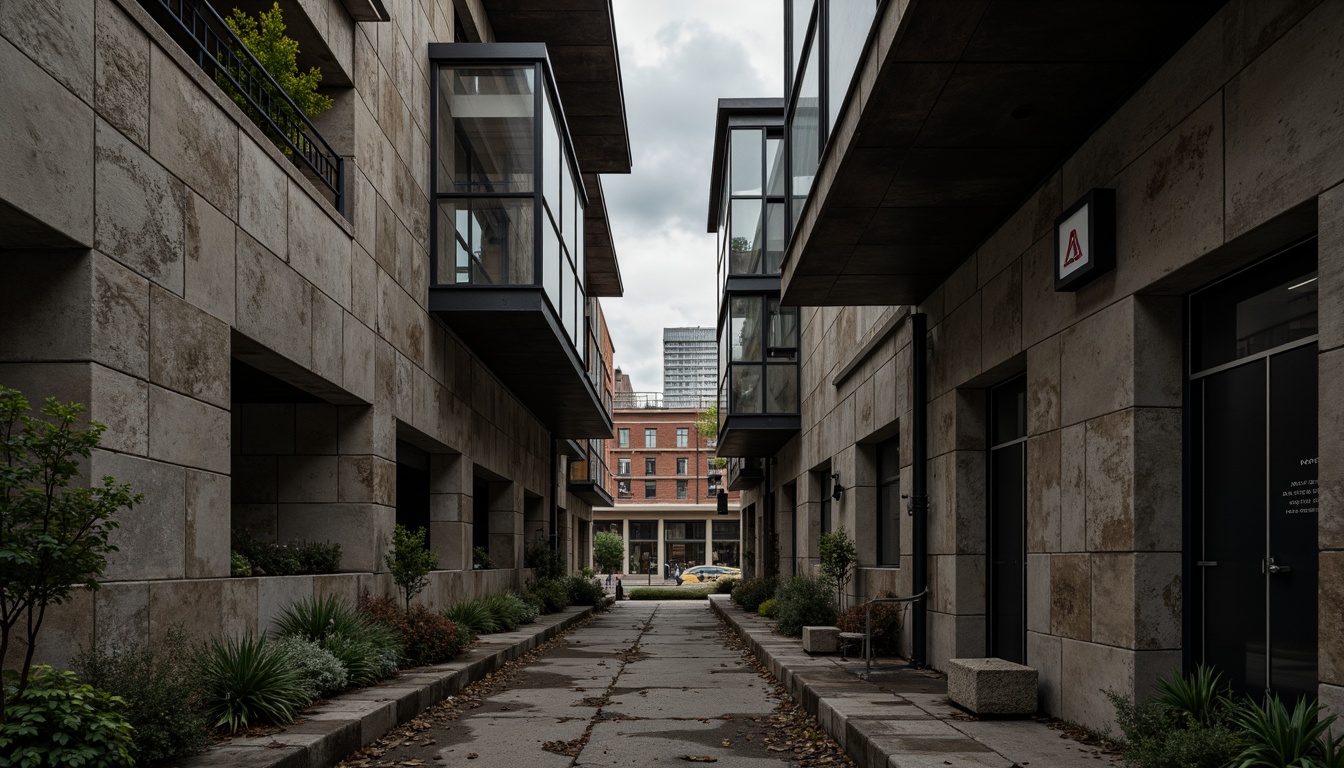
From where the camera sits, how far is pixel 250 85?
10.6 m

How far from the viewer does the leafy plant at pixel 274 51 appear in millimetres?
10656

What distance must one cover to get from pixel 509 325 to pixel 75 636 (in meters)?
10.6

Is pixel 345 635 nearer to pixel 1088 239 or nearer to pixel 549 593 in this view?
pixel 1088 239

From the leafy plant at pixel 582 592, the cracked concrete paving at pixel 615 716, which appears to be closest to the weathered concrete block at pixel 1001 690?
the cracked concrete paving at pixel 615 716

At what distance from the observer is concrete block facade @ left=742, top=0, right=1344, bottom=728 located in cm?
551

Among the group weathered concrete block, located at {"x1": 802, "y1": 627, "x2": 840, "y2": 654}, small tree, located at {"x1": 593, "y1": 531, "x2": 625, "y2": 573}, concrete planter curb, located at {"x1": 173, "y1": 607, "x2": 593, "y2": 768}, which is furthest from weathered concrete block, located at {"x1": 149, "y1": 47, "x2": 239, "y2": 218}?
small tree, located at {"x1": 593, "y1": 531, "x2": 625, "y2": 573}

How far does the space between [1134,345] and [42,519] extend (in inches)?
262

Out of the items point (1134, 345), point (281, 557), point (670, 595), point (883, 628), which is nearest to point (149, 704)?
point (281, 557)

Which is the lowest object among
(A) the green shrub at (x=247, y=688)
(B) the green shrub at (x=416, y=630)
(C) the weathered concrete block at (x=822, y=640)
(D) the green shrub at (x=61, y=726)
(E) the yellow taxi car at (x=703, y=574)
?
(E) the yellow taxi car at (x=703, y=574)

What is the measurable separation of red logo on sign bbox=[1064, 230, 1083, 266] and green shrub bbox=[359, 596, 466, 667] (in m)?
8.02

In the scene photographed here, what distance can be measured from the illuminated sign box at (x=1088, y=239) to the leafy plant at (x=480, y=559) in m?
14.8

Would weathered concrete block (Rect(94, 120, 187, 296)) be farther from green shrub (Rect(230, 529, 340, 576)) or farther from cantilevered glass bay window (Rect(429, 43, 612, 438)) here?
cantilevered glass bay window (Rect(429, 43, 612, 438))

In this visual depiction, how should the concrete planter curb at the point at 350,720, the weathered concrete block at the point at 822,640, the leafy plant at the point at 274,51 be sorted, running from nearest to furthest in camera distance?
the concrete planter curb at the point at 350,720 → the leafy plant at the point at 274,51 → the weathered concrete block at the point at 822,640

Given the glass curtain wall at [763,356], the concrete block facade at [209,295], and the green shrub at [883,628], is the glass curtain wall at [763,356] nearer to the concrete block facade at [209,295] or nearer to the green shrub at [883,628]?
the concrete block facade at [209,295]
